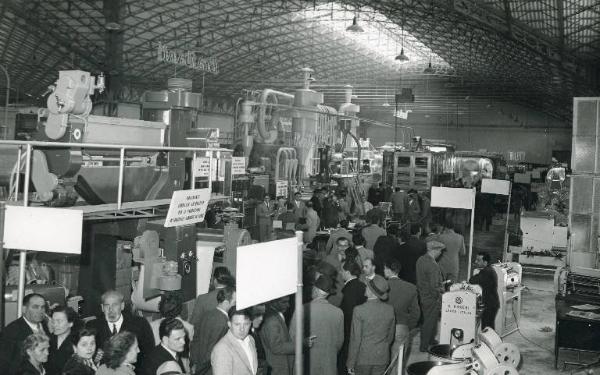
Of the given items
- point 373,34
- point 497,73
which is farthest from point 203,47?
point 497,73

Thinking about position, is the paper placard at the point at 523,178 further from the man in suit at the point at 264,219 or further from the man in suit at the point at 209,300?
the man in suit at the point at 209,300

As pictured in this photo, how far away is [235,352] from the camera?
14.4ft

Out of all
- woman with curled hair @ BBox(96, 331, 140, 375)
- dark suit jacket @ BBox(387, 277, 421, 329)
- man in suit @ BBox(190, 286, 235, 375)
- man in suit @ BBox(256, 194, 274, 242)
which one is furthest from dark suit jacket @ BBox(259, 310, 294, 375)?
man in suit @ BBox(256, 194, 274, 242)

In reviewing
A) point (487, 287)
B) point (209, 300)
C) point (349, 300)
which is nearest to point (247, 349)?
point (209, 300)

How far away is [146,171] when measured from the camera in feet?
26.3

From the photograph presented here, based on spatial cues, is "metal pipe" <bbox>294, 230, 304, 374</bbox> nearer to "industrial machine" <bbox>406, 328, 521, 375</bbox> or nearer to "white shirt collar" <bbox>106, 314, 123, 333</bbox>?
"industrial machine" <bbox>406, 328, 521, 375</bbox>

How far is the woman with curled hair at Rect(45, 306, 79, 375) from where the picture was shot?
16.0 feet

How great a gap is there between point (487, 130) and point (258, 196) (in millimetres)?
36195

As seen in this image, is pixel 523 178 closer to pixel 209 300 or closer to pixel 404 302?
pixel 404 302

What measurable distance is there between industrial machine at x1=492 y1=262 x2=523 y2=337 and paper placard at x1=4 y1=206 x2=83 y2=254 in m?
6.40

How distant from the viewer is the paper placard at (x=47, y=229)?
485cm

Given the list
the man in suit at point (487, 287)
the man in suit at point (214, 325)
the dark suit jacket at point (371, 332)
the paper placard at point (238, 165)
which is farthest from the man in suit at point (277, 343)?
the paper placard at point (238, 165)

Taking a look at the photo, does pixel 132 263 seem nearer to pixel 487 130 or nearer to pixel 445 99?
pixel 445 99

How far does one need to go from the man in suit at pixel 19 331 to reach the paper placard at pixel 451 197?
5803 mm
